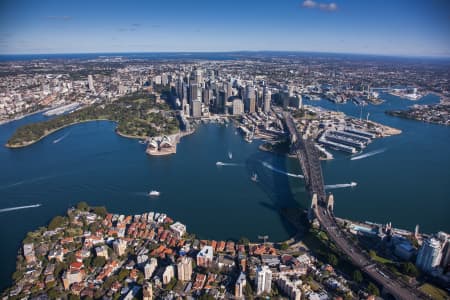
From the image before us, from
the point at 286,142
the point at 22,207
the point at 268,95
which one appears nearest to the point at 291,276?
the point at 22,207

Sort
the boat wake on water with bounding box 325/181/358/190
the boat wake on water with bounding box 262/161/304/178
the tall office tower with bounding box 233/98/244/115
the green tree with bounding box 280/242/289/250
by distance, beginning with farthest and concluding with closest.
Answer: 1. the tall office tower with bounding box 233/98/244/115
2. the boat wake on water with bounding box 262/161/304/178
3. the boat wake on water with bounding box 325/181/358/190
4. the green tree with bounding box 280/242/289/250

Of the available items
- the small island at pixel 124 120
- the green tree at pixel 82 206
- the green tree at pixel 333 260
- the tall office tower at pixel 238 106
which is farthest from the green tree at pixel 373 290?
the tall office tower at pixel 238 106

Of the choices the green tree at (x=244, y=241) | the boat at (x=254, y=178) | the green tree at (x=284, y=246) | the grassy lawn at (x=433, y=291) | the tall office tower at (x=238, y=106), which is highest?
the tall office tower at (x=238, y=106)

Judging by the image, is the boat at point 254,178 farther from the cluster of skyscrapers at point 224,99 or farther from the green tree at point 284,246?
the cluster of skyscrapers at point 224,99

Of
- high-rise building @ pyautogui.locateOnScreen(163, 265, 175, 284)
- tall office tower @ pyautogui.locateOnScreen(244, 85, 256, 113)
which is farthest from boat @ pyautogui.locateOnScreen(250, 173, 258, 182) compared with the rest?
tall office tower @ pyautogui.locateOnScreen(244, 85, 256, 113)

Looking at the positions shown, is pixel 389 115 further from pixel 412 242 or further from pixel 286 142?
pixel 412 242

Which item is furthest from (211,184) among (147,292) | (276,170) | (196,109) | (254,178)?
(196,109)

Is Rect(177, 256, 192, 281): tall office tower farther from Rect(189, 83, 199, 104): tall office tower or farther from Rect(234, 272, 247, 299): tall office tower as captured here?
Rect(189, 83, 199, 104): tall office tower
